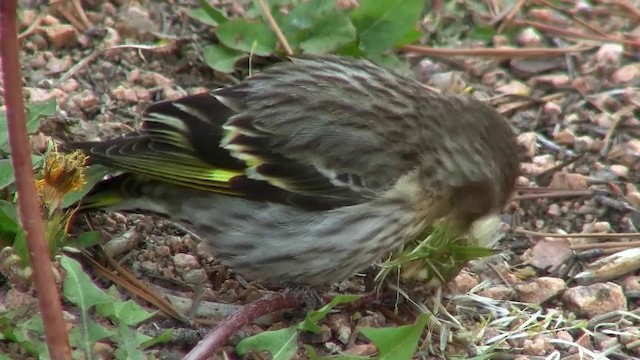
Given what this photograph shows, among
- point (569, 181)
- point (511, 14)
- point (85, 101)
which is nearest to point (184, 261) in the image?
point (85, 101)

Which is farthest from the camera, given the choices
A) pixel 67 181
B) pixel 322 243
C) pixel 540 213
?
pixel 540 213

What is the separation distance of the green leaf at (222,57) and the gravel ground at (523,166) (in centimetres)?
9

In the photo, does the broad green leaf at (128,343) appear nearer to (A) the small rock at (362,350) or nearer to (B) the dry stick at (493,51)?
(A) the small rock at (362,350)

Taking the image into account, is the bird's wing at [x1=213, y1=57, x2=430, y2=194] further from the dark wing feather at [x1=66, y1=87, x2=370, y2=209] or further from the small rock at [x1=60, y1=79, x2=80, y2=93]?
the small rock at [x1=60, y1=79, x2=80, y2=93]

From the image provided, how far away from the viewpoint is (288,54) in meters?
4.38

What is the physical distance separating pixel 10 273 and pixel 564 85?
2674 mm

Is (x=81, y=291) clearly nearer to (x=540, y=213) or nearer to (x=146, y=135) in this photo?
(x=146, y=135)

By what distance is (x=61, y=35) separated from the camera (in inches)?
171

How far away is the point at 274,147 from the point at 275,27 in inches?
45.1

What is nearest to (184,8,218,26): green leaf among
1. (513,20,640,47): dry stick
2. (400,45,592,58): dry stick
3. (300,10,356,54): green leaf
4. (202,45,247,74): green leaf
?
(202,45,247,74): green leaf

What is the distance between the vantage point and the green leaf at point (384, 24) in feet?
14.4

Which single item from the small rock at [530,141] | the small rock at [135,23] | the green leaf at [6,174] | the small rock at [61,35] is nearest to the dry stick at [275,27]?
the small rock at [135,23]

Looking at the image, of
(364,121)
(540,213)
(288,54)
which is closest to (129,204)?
(364,121)

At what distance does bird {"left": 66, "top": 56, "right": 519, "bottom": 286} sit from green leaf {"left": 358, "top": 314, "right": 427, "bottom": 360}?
41 centimetres
